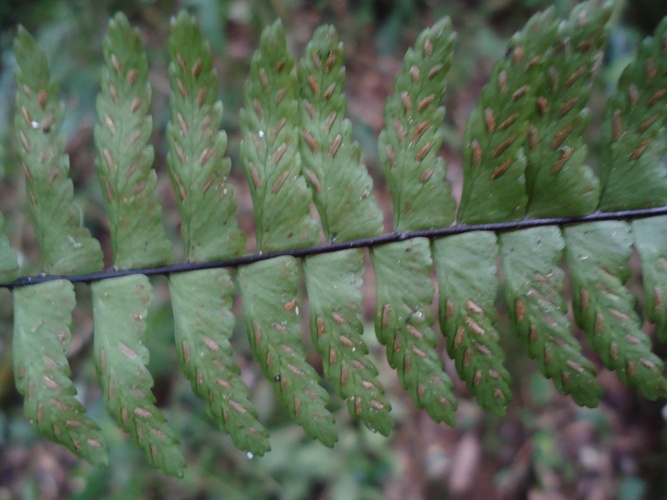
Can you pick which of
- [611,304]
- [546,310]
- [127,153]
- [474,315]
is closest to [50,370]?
[127,153]

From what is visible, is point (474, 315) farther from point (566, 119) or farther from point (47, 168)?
point (47, 168)

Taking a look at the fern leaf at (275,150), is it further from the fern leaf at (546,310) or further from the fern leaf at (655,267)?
the fern leaf at (655,267)

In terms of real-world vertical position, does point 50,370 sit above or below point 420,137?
below

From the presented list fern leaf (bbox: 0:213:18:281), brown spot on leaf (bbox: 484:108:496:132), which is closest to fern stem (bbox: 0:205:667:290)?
fern leaf (bbox: 0:213:18:281)

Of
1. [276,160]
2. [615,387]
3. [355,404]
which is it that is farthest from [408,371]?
[615,387]

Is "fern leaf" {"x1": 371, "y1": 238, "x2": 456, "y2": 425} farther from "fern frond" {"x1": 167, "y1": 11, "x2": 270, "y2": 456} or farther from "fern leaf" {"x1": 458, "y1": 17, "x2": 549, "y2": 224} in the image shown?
"fern frond" {"x1": 167, "y1": 11, "x2": 270, "y2": 456}
